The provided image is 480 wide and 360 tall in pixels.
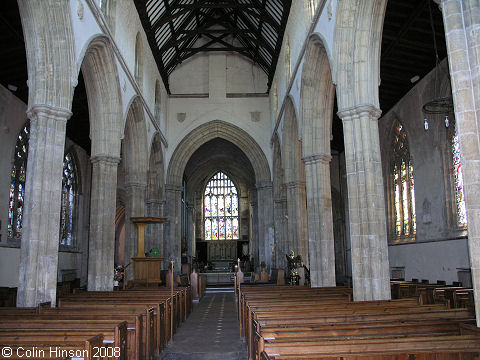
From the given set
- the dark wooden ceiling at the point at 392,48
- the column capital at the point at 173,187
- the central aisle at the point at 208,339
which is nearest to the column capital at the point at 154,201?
the column capital at the point at 173,187

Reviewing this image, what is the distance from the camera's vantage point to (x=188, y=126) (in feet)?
73.0

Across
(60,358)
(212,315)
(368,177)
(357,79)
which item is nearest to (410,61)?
(357,79)

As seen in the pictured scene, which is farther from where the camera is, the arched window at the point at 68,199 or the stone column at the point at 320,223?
the arched window at the point at 68,199

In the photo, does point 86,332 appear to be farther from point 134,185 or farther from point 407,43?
point 134,185

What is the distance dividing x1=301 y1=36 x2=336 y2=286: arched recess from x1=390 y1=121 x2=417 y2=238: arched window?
4.96 m

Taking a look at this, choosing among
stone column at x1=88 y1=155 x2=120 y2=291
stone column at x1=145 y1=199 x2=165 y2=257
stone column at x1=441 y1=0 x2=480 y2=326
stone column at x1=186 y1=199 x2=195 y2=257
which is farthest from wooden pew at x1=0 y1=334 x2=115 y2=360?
stone column at x1=186 y1=199 x2=195 y2=257

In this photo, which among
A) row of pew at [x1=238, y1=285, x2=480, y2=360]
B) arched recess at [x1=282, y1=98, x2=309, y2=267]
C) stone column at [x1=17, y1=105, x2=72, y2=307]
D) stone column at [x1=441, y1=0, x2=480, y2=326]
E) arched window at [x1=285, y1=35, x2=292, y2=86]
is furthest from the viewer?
arched window at [x1=285, y1=35, x2=292, y2=86]

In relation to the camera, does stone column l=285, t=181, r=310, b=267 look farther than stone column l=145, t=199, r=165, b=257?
No

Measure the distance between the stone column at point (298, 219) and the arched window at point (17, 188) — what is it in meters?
9.11

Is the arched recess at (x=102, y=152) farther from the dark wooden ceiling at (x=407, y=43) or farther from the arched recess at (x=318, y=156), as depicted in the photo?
the dark wooden ceiling at (x=407, y=43)

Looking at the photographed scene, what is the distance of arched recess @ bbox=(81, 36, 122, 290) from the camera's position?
39.7 feet

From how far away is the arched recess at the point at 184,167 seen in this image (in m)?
22.0

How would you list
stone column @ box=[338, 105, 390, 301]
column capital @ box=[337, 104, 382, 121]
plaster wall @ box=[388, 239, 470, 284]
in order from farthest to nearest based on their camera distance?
plaster wall @ box=[388, 239, 470, 284] → column capital @ box=[337, 104, 382, 121] → stone column @ box=[338, 105, 390, 301]

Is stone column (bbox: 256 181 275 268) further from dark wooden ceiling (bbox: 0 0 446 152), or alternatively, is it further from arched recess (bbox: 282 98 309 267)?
dark wooden ceiling (bbox: 0 0 446 152)
